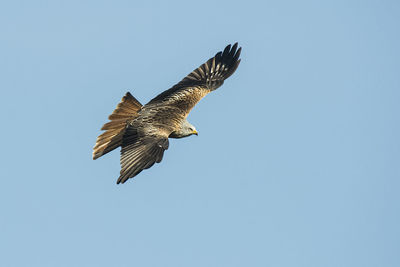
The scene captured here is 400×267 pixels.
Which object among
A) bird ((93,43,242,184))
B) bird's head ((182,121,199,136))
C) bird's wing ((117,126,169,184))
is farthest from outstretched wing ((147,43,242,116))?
Answer: bird's wing ((117,126,169,184))

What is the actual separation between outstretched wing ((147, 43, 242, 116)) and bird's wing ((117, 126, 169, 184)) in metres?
1.53

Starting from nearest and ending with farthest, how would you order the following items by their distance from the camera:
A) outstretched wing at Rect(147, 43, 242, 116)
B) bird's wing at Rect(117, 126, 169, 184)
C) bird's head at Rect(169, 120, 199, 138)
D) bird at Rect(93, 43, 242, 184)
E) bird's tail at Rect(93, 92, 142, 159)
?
bird's wing at Rect(117, 126, 169, 184) → bird at Rect(93, 43, 242, 184) → bird's tail at Rect(93, 92, 142, 159) → bird's head at Rect(169, 120, 199, 138) → outstretched wing at Rect(147, 43, 242, 116)

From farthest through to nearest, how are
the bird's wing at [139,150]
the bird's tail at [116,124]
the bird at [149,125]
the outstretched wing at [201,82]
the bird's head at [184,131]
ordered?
the outstretched wing at [201,82] → the bird's head at [184,131] → the bird's tail at [116,124] → the bird at [149,125] → the bird's wing at [139,150]

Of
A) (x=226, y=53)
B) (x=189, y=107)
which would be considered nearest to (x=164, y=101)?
(x=189, y=107)

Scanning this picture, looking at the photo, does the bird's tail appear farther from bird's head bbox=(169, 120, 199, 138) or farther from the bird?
bird's head bbox=(169, 120, 199, 138)

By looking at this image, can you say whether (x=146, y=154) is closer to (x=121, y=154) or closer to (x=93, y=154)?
(x=121, y=154)

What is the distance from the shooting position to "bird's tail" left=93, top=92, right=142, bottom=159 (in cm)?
1625

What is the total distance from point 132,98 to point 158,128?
41.5 inches

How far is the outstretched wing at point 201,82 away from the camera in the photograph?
17188 mm

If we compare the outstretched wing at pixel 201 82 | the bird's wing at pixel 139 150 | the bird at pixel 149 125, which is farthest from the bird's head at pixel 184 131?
the bird's wing at pixel 139 150

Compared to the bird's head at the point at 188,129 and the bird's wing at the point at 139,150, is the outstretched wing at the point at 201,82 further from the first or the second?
the bird's wing at the point at 139,150

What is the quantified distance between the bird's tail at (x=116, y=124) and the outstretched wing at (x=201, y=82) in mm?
724

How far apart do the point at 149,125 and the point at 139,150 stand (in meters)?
1.08

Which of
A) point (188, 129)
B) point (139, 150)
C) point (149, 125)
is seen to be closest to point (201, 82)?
point (188, 129)
